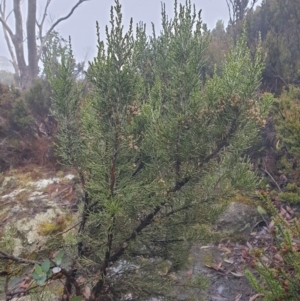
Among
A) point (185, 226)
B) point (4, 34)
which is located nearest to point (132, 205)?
point (185, 226)

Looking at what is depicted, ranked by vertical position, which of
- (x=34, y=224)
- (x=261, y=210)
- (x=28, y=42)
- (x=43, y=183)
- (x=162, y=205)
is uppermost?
(x=28, y=42)

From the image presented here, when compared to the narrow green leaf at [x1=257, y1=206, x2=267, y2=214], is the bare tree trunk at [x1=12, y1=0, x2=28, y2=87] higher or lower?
higher

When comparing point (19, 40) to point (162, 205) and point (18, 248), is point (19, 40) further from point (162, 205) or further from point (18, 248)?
point (162, 205)

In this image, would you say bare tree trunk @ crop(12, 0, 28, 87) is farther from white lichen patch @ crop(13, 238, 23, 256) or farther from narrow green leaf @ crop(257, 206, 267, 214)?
narrow green leaf @ crop(257, 206, 267, 214)

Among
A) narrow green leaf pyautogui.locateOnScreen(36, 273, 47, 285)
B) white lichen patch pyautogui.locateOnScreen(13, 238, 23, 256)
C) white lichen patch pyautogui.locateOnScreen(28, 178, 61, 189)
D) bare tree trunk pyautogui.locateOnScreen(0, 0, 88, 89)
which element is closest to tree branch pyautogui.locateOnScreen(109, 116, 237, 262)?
narrow green leaf pyautogui.locateOnScreen(36, 273, 47, 285)

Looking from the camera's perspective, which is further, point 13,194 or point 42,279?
point 13,194

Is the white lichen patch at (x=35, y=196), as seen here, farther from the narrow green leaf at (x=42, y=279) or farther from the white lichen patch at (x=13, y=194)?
the narrow green leaf at (x=42, y=279)

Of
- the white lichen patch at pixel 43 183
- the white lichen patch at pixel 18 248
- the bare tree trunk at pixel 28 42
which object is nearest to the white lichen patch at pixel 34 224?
the white lichen patch at pixel 18 248

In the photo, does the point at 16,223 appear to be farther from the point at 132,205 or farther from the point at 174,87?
the point at 174,87

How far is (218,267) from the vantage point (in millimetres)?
3588

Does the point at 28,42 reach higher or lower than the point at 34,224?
higher

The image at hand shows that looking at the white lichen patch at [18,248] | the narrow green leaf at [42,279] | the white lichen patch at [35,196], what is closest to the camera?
the narrow green leaf at [42,279]

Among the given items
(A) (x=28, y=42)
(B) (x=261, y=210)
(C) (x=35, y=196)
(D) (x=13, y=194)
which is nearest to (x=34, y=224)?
(C) (x=35, y=196)

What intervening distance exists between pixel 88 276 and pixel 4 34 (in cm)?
1586
